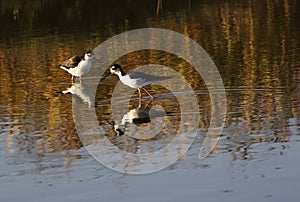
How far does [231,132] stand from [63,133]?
7.37ft

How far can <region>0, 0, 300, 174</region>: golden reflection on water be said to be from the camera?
34.0 ft

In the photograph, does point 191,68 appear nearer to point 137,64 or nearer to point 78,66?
point 137,64

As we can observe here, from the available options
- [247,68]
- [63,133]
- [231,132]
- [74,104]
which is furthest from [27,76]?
[231,132]

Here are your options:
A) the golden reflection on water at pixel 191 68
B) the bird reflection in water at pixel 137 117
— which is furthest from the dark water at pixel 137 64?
the bird reflection in water at pixel 137 117

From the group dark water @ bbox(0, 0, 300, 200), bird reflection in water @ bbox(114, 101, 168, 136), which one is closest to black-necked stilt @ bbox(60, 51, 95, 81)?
dark water @ bbox(0, 0, 300, 200)

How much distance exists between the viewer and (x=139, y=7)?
25.2m

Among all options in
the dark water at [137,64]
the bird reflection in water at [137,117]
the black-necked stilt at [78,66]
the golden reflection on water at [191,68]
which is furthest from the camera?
the black-necked stilt at [78,66]

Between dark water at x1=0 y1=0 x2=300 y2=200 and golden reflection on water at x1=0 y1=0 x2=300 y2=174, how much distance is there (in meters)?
0.02

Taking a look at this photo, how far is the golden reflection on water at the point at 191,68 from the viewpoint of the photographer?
10367 mm

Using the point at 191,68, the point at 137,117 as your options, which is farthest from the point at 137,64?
the point at 137,117

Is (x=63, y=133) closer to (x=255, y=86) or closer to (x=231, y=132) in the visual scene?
(x=231, y=132)

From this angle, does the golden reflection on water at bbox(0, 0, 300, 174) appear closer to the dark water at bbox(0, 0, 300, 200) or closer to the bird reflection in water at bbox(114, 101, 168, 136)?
the dark water at bbox(0, 0, 300, 200)

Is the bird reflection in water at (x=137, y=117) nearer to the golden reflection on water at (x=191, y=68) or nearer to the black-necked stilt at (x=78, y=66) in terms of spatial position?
the golden reflection on water at (x=191, y=68)

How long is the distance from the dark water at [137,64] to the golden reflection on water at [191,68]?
0.02m
